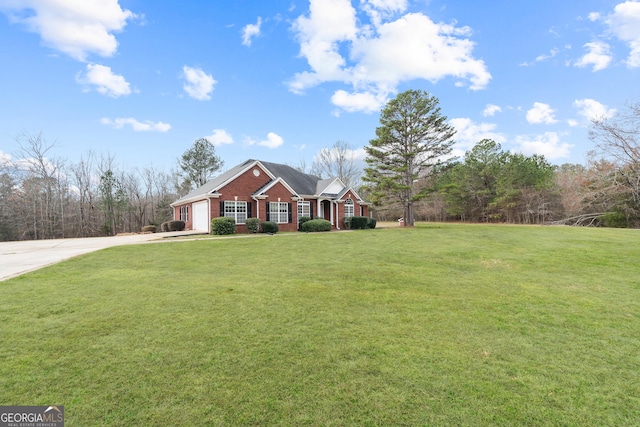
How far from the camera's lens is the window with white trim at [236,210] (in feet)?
64.7

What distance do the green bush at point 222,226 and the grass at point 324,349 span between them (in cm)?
1145

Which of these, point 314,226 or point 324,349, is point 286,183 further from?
point 324,349

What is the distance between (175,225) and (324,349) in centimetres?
2429

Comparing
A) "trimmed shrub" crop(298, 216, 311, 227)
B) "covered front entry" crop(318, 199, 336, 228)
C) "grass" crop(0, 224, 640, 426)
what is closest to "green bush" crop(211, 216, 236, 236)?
"trimmed shrub" crop(298, 216, 311, 227)

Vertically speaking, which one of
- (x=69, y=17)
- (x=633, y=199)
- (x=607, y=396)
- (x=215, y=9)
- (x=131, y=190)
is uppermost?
(x=215, y=9)

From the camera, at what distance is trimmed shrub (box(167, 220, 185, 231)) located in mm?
23469

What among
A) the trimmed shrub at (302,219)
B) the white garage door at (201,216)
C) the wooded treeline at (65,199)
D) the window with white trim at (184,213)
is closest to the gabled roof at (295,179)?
the trimmed shrub at (302,219)

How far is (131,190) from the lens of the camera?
33.9 metres

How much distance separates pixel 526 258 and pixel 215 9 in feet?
56.7

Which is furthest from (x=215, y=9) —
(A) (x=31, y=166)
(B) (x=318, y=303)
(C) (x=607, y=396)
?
(A) (x=31, y=166)

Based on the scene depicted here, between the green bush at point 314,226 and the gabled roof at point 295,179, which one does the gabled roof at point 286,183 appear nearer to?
the gabled roof at point 295,179

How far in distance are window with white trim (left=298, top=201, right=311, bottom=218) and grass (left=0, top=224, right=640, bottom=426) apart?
16.8 m

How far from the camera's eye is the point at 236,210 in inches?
790

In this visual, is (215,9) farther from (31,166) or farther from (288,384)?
(31,166)
